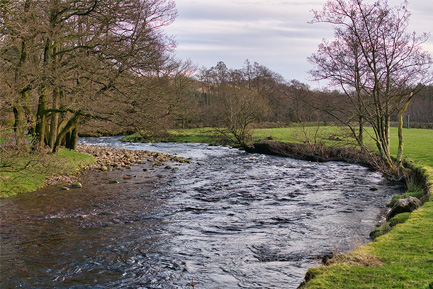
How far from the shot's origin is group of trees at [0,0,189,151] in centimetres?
1741

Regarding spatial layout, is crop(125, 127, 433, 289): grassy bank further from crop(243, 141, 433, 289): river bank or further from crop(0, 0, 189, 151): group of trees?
crop(0, 0, 189, 151): group of trees

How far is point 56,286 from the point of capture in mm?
6527

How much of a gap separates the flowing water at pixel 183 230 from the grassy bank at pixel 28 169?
63 centimetres

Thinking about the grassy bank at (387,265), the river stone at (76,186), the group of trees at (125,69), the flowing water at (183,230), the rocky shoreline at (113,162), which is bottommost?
the flowing water at (183,230)

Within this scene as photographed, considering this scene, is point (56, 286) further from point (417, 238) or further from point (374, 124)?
point (374, 124)

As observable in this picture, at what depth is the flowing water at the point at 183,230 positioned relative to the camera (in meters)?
7.10

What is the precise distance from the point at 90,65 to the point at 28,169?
9377mm

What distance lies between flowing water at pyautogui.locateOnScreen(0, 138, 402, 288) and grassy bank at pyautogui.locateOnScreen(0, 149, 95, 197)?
0.63 metres

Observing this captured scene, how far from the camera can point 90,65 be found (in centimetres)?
1942

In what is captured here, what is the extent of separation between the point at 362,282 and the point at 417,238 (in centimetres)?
263

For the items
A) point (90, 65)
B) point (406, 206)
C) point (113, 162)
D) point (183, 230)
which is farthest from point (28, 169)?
point (113, 162)

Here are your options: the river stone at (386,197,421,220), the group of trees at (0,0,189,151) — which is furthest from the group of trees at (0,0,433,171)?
the river stone at (386,197,421,220)

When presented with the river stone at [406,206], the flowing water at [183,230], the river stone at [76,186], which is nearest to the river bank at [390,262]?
the river stone at [406,206]

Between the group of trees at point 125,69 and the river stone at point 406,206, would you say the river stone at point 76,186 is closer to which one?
the group of trees at point 125,69
